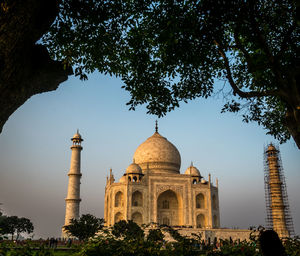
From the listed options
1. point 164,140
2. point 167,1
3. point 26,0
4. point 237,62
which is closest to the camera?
point 26,0

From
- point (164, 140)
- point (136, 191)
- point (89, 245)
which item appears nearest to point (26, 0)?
point (89, 245)

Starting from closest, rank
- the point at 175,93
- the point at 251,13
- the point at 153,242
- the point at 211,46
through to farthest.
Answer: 1. the point at 153,242
2. the point at 251,13
3. the point at 211,46
4. the point at 175,93

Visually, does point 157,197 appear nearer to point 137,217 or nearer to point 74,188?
point 137,217

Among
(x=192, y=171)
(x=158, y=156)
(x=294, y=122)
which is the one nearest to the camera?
(x=294, y=122)

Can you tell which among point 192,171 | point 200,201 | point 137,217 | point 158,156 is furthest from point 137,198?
point 192,171

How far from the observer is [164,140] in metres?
40.8

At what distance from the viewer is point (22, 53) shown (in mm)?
5016

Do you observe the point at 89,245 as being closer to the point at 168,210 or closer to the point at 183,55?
the point at 183,55

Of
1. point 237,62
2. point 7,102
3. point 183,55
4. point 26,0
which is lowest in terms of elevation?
point 7,102

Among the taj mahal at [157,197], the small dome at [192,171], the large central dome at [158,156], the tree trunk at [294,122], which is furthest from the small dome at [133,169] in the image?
the tree trunk at [294,122]

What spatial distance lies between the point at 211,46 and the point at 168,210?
95.8 feet

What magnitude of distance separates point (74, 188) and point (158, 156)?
1089 centimetres

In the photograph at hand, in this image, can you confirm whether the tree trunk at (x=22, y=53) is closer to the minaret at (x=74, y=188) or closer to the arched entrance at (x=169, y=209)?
the minaret at (x=74, y=188)

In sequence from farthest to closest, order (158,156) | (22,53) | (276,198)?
(158,156) < (276,198) < (22,53)
